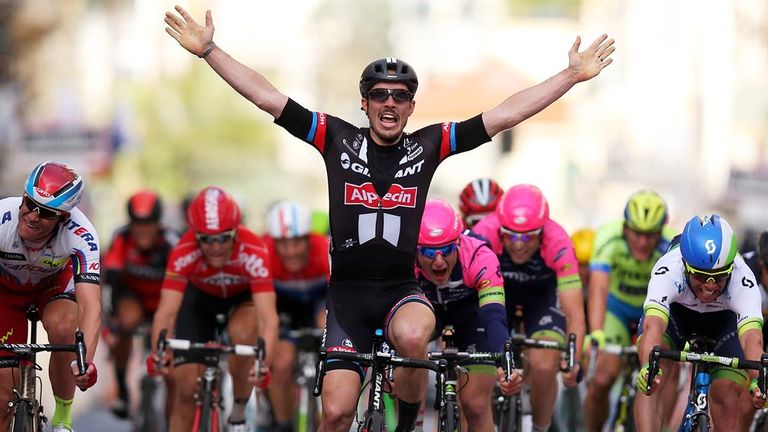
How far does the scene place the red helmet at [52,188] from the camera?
343 inches

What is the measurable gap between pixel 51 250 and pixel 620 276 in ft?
17.9

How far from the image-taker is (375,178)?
27.7 feet

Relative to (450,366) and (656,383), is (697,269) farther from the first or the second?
(450,366)

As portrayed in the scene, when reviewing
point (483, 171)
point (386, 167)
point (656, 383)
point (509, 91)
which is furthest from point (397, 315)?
point (483, 171)

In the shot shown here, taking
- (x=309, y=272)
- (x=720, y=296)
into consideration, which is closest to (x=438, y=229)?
(x=720, y=296)

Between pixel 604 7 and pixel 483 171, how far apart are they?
69.1 feet

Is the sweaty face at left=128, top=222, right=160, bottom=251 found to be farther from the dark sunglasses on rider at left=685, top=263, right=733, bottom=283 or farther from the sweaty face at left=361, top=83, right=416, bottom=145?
the dark sunglasses on rider at left=685, top=263, right=733, bottom=283

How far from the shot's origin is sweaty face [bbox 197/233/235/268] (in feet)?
36.7

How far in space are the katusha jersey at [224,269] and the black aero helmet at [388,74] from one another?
3.02 metres

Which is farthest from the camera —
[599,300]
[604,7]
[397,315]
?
[604,7]

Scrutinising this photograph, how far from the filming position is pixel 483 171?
78.6 m

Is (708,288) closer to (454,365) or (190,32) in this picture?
(454,365)

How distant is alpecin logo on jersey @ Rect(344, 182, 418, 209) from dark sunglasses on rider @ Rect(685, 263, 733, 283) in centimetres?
180

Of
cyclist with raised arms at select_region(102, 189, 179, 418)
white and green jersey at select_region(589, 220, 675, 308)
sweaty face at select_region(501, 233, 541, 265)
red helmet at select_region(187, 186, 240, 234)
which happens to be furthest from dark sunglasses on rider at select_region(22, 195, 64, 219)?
cyclist with raised arms at select_region(102, 189, 179, 418)
